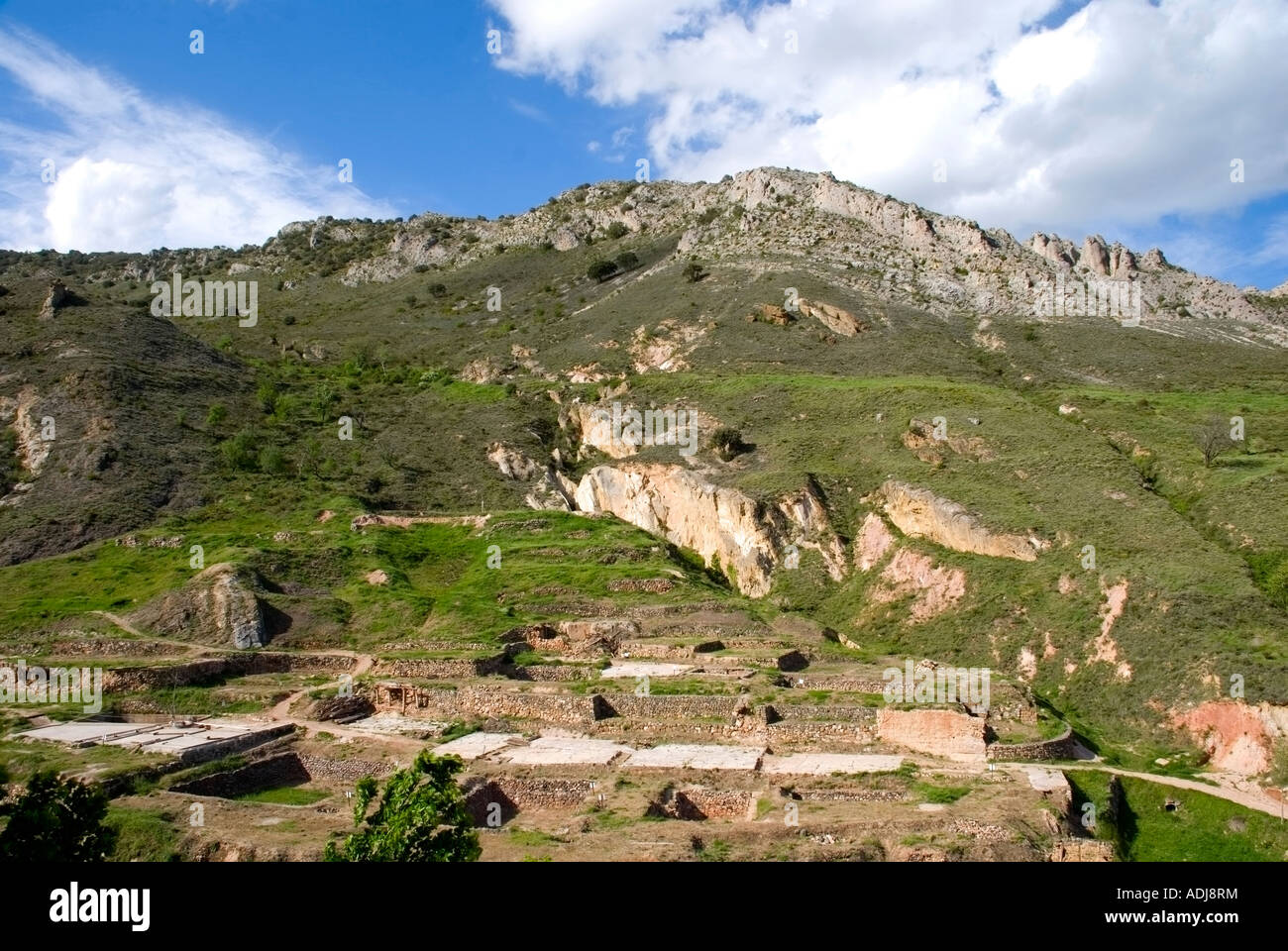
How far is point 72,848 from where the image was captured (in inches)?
472

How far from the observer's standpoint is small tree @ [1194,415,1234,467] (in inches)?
1657

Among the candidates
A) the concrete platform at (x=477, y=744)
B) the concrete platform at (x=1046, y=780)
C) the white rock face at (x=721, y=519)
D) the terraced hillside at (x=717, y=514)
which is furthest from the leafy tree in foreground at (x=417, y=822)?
the white rock face at (x=721, y=519)

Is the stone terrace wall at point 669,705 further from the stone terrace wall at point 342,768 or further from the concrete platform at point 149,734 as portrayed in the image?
the concrete platform at point 149,734

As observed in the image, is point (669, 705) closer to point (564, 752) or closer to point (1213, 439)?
point (564, 752)

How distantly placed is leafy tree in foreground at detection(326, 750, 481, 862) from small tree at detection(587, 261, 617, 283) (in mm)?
88577

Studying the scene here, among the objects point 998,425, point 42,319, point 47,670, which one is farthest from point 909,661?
point 42,319

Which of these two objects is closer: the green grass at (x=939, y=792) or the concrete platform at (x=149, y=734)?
the green grass at (x=939, y=792)

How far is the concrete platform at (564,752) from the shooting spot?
21844 mm

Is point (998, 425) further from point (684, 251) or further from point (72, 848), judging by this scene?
→ point (684, 251)

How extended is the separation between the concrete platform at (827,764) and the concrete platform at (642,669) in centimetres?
742

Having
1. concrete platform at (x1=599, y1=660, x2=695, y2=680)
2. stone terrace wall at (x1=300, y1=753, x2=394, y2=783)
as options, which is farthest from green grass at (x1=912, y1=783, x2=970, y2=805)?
stone terrace wall at (x1=300, y1=753, x2=394, y2=783)

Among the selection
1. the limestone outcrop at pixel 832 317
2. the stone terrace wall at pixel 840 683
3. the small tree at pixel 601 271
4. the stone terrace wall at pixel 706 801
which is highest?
the small tree at pixel 601 271

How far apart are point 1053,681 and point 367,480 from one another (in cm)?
4115

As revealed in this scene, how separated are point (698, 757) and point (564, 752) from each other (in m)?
3.46
